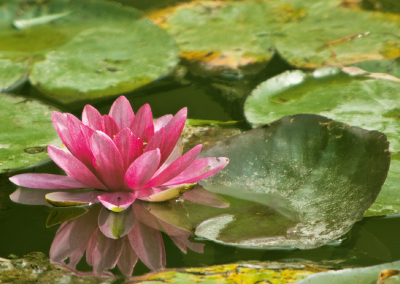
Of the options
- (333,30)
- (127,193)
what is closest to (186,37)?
(333,30)

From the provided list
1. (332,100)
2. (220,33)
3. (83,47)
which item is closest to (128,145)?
(332,100)

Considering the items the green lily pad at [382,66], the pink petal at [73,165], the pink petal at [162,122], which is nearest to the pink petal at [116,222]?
the pink petal at [73,165]

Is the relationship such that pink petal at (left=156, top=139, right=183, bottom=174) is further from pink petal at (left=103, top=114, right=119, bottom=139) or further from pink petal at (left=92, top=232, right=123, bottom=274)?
pink petal at (left=92, top=232, right=123, bottom=274)

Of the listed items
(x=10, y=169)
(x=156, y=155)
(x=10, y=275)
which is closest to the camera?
(x=10, y=275)

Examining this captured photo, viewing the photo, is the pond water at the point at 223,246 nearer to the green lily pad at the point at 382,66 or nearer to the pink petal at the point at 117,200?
the pink petal at the point at 117,200

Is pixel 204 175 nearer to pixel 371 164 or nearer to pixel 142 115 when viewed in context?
pixel 142 115

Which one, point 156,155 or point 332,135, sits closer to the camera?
point 156,155

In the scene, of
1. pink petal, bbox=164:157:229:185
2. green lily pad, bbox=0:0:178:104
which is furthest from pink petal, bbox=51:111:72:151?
green lily pad, bbox=0:0:178:104
